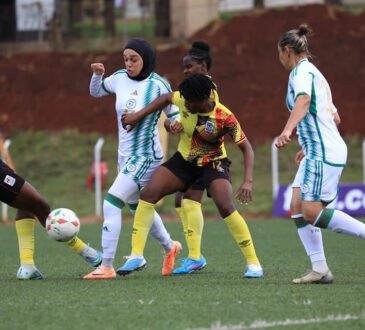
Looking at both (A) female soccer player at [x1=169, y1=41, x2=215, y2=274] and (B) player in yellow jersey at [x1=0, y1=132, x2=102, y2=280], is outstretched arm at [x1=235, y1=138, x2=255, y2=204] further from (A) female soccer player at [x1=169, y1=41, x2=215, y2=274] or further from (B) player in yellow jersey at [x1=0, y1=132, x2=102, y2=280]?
(B) player in yellow jersey at [x1=0, y1=132, x2=102, y2=280]

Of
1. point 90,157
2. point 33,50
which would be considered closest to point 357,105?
point 90,157

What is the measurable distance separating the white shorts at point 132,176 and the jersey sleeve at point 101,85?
2.53ft

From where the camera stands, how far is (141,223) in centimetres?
975

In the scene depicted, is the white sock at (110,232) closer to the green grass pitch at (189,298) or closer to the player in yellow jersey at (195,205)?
the green grass pitch at (189,298)

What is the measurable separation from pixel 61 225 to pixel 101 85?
5.21ft

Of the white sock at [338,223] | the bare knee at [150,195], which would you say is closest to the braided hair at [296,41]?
the white sock at [338,223]

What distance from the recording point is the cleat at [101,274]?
380 inches

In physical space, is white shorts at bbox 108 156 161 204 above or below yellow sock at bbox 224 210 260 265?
above

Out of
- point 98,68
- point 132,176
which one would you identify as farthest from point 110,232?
point 98,68

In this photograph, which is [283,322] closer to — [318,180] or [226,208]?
[318,180]

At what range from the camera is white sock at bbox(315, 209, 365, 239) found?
8.81m

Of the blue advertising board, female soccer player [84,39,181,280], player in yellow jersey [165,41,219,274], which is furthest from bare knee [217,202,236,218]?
the blue advertising board

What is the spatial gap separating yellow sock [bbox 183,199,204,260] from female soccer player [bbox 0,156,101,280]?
94cm

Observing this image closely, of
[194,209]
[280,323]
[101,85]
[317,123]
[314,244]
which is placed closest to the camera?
[280,323]
